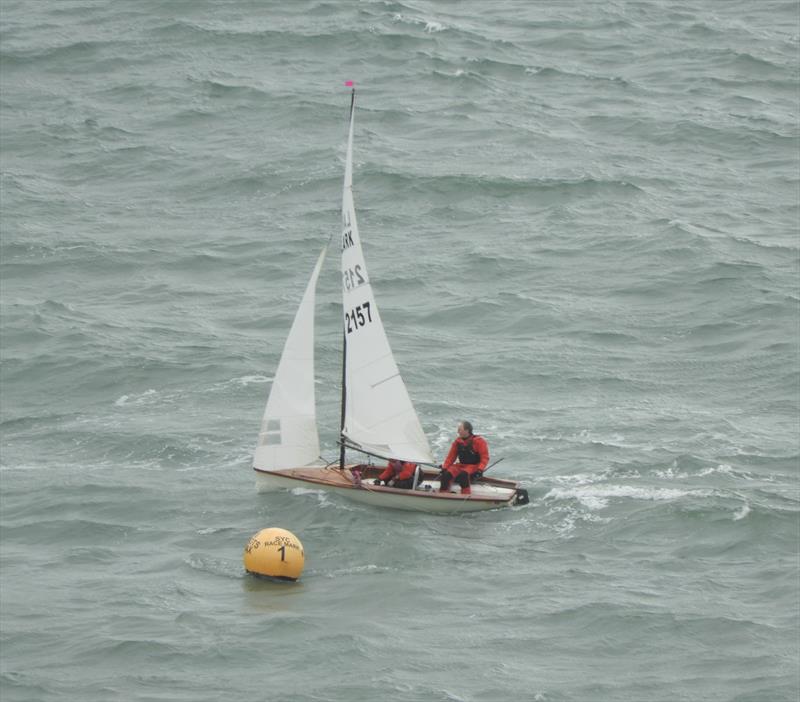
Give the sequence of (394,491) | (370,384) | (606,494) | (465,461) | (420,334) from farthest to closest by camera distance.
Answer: (420,334) → (370,384) → (606,494) → (465,461) → (394,491)

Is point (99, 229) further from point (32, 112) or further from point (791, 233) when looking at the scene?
point (791, 233)

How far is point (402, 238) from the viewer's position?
160 feet

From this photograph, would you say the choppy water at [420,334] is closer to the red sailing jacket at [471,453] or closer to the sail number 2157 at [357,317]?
the red sailing jacket at [471,453]

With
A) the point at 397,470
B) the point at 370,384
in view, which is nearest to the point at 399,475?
the point at 397,470

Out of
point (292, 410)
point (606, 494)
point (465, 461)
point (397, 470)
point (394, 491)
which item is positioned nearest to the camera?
point (394, 491)

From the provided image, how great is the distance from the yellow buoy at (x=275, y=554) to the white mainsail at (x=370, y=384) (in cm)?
443

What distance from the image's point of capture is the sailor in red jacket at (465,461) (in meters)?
32.3

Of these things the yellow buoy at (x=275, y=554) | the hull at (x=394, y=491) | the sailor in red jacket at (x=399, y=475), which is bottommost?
the yellow buoy at (x=275, y=554)

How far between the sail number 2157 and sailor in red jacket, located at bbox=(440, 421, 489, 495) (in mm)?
2874

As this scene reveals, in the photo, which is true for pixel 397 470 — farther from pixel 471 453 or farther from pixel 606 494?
pixel 606 494

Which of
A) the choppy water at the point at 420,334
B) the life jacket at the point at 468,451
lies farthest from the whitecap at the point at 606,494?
the life jacket at the point at 468,451

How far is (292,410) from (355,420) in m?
1.28

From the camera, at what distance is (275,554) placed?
28.9m

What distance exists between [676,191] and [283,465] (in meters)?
22.5
